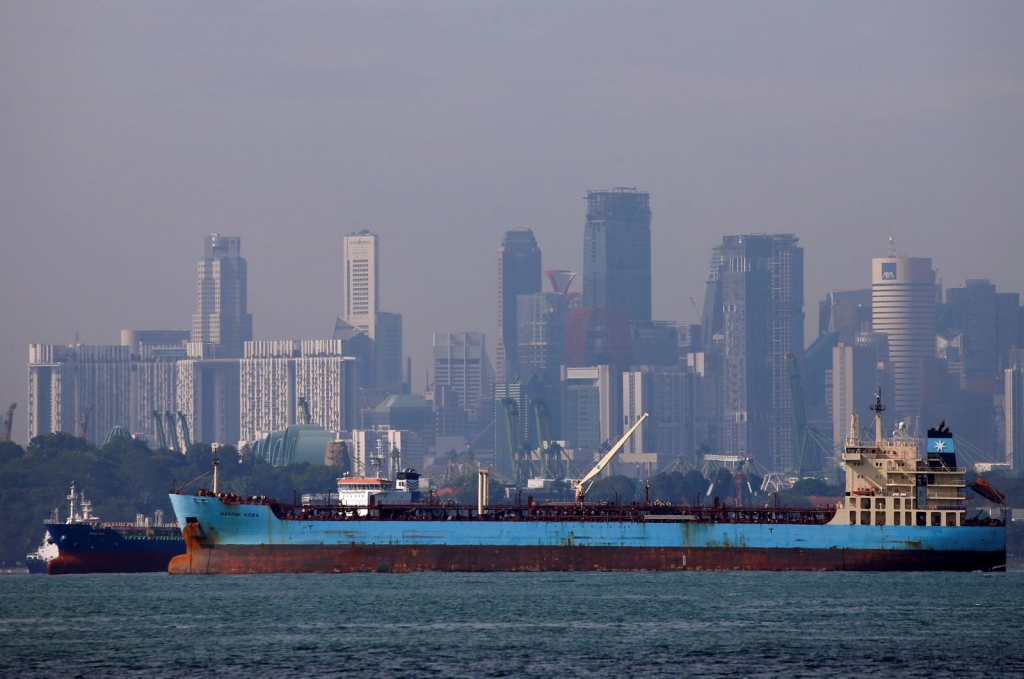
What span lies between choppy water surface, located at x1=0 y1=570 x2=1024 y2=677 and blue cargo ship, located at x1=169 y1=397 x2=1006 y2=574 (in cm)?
101

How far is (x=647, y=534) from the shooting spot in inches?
3533

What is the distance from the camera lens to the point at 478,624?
6869 centimetres

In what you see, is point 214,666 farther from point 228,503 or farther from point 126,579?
point 126,579

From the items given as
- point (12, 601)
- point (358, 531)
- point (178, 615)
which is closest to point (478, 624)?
point (178, 615)

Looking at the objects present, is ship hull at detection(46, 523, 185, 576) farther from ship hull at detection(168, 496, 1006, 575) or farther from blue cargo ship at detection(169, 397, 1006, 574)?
ship hull at detection(168, 496, 1006, 575)

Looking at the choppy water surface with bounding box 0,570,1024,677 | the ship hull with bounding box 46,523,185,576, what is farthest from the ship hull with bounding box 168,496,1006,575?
the ship hull with bounding box 46,523,185,576

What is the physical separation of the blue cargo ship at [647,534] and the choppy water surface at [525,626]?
1011 millimetres

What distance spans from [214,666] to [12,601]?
32.3 meters

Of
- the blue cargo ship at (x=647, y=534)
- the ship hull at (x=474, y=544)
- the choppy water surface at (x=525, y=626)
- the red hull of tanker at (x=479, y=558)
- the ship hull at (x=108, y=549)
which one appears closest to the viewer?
the choppy water surface at (x=525, y=626)

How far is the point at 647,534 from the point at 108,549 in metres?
38.1

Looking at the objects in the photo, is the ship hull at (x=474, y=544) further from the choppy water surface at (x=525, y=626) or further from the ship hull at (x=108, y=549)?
the ship hull at (x=108, y=549)

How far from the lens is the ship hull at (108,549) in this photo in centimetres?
11112

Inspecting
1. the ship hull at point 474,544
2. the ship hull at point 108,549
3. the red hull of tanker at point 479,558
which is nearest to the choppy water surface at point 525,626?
the red hull of tanker at point 479,558

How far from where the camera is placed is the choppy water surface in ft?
190
